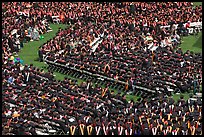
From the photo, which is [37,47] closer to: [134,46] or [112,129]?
[134,46]

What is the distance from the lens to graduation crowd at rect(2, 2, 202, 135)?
26.2 m

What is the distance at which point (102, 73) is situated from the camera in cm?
3412

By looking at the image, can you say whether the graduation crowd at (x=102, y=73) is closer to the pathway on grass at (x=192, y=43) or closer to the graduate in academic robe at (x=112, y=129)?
the graduate in academic robe at (x=112, y=129)

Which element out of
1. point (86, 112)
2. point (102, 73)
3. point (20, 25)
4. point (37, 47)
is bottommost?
point (37, 47)

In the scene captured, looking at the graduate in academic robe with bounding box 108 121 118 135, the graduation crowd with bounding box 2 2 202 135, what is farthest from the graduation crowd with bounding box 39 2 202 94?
the graduate in academic robe with bounding box 108 121 118 135

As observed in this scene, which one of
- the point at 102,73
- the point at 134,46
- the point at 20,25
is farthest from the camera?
the point at 20,25

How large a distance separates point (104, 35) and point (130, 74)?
9.06m

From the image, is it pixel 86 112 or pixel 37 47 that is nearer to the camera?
pixel 86 112

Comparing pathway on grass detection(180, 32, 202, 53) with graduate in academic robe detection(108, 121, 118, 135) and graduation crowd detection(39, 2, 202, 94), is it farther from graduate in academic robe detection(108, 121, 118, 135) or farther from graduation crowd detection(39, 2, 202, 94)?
graduate in academic robe detection(108, 121, 118, 135)

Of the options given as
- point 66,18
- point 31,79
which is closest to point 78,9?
point 66,18

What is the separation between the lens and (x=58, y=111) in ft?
90.9

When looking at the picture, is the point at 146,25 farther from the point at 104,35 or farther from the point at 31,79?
the point at 31,79

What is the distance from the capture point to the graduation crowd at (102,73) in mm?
26250

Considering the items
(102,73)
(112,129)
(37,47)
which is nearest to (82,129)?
(112,129)
